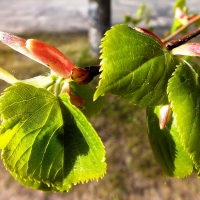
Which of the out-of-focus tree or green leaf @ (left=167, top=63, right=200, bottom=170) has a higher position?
green leaf @ (left=167, top=63, right=200, bottom=170)

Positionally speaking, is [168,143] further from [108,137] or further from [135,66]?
[108,137]

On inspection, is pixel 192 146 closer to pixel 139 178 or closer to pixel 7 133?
pixel 7 133

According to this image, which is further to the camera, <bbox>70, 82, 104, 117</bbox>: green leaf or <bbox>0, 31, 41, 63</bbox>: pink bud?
<bbox>70, 82, 104, 117</bbox>: green leaf

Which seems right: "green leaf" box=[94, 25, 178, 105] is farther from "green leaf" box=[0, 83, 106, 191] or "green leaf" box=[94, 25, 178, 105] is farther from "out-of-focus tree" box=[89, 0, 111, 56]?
"out-of-focus tree" box=[89, 0, 111, 56]

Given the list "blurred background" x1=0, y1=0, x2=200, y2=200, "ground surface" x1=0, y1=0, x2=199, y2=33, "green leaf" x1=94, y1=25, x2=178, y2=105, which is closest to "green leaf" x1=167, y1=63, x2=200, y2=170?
"green leaf" x1=94, y1=25, x2=178, y2=105

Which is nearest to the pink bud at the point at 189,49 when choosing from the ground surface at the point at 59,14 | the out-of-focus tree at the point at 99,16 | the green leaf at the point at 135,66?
the green leaf at the point at 135,66
